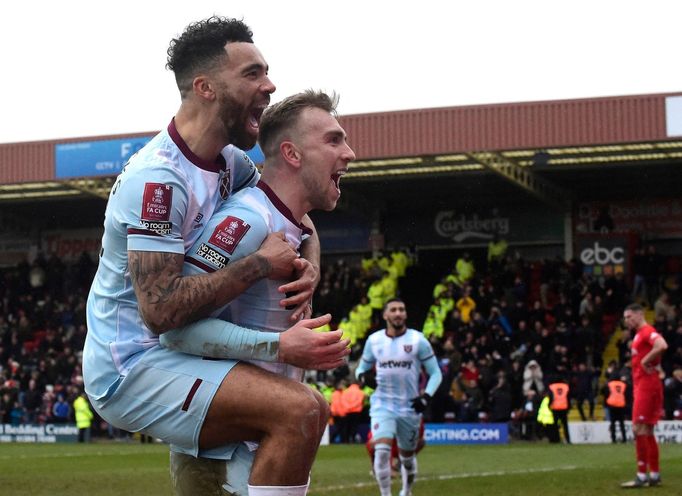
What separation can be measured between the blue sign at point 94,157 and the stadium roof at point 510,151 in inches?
9.6

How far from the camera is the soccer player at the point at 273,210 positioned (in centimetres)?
443

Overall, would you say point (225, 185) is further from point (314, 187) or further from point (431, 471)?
point (431, 471)

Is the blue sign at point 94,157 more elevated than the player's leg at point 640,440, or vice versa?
the blue sign at point 94,157

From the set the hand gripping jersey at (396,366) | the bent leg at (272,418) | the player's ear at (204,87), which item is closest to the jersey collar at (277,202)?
the player's ear at (204,87)

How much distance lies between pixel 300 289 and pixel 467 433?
73.1 feet

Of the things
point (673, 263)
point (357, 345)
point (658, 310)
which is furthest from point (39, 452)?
point (673, 263)

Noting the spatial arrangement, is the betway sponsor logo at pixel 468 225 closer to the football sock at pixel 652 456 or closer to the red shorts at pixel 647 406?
the red shorts at pixel 647 406

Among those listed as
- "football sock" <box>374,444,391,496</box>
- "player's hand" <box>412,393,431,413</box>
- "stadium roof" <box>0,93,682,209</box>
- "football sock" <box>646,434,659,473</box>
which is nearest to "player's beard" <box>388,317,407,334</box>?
"player's hand" <box>412,393,431,413</box>

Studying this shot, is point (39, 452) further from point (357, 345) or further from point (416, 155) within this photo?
point (416, 155)

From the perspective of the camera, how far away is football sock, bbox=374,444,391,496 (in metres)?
13.3

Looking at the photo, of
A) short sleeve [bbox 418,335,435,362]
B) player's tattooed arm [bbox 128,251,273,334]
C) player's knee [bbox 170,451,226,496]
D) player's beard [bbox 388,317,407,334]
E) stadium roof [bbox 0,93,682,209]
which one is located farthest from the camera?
stadium roof [bbox 0,93,682,209]

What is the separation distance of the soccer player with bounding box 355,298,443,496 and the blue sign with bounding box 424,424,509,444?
11013 millimetres

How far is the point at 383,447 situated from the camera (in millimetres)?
14117

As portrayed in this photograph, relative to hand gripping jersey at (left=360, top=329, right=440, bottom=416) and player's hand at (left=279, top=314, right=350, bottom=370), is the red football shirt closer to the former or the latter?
hand gripping jersey at (left=360, top=329, right=440, bottom=416)
